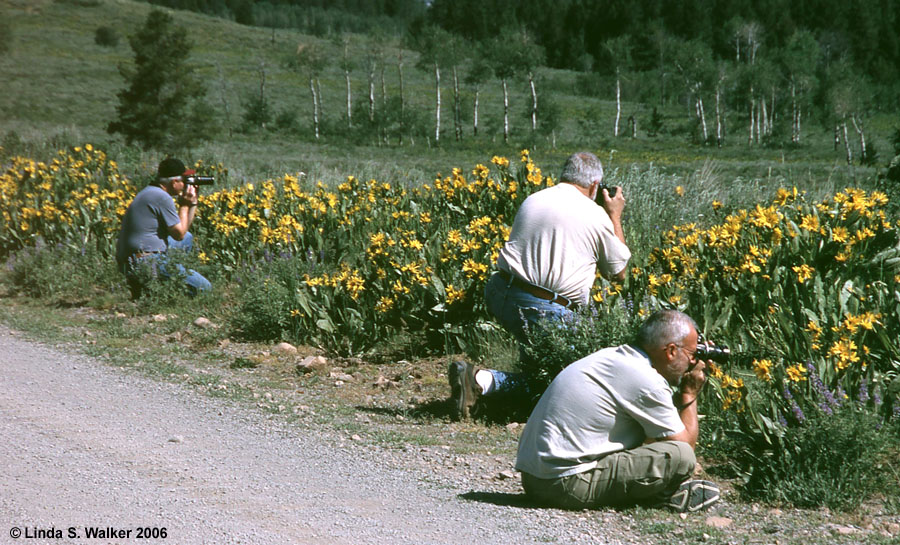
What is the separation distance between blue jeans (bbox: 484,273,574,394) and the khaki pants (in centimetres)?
156

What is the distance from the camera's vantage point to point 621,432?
428 cm

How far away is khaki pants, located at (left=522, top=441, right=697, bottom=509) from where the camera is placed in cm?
417

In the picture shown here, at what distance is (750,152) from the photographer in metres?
64.4

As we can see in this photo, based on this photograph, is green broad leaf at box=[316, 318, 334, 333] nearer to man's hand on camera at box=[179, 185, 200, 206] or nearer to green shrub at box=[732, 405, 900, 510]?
man's hand on camera at box=[179, 185, 200, 206]

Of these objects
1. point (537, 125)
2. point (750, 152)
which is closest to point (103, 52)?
point (537, 125)

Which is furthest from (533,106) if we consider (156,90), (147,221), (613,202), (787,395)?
(787,395)

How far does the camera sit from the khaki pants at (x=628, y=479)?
4168 millimetres

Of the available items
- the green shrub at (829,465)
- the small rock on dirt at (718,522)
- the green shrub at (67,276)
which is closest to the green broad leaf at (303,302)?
the green shrub at (67,276)

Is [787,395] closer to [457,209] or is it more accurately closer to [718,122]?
[457,209]

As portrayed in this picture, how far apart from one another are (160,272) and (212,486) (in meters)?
5.32

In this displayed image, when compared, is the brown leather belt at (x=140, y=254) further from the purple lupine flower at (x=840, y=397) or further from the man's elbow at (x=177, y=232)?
the purple lupine flower at (x=840, y=397)

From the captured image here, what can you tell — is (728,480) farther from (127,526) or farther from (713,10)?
(713,10)

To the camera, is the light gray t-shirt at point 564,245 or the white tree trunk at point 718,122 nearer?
the light gray t-shirt at point 564,245

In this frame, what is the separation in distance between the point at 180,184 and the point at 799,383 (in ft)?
22.2
